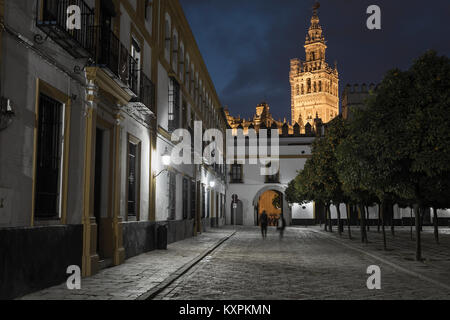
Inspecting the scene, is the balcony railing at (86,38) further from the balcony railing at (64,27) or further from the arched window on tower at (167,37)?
the arched window on tower at (167,37)

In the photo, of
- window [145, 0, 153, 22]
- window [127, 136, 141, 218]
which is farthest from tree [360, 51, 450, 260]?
window [145, 0, 153, 22]

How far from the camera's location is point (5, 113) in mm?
7262

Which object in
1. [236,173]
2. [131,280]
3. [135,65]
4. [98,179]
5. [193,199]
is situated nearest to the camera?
[131,280]

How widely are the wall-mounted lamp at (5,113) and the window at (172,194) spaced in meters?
12.2

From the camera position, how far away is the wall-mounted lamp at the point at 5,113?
7.20 m

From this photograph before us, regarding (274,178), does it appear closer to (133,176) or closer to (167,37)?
(167,37)

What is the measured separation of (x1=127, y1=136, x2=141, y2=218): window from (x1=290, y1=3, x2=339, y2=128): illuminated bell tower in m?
113

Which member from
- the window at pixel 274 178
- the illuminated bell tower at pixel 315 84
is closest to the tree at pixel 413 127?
the window at pixel 274 178

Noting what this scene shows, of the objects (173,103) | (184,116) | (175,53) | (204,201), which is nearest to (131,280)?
(173,103)

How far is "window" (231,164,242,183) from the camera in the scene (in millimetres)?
51844

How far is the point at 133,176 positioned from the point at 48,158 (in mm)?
5773

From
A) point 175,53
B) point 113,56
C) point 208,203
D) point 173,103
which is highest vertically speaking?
point 175,53
